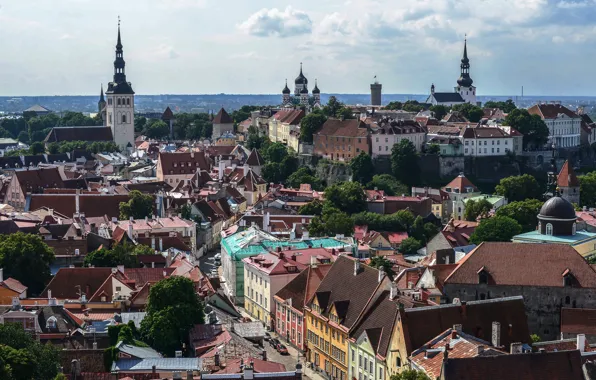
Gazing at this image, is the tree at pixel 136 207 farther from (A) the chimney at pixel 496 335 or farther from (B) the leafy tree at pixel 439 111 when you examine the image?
(B) the leafy tree at pixel 439 111

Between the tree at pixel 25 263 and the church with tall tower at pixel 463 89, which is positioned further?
the church with tall tower at pixel 463 89

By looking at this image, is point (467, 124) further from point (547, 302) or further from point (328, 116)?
point (547, 302)

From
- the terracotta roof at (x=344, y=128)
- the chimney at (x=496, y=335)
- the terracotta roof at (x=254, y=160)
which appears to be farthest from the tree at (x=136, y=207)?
the chimney at (x=496, y=335)

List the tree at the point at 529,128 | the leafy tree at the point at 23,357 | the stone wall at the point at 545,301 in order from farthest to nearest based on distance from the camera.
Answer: the tree at the point at 529,128 < the stone wall at the point at 545,301 < the leafy tree at the point at 23,357

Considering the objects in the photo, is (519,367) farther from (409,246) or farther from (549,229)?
(409,246)

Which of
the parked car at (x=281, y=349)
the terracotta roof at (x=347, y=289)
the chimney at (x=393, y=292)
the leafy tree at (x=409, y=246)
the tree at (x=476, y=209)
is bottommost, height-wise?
the parked car at (x=281, y=349)

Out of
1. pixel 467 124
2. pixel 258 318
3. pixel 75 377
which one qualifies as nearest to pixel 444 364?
pixel 75 377

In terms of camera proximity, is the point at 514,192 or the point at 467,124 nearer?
the point at 514,192

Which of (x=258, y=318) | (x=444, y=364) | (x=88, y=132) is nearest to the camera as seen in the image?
(x=444, y=364)
